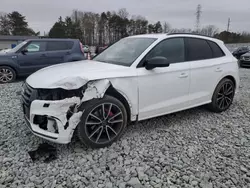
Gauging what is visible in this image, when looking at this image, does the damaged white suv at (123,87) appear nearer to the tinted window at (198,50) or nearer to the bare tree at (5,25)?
the tinted window at (198,50)

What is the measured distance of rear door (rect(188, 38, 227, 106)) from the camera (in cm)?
354

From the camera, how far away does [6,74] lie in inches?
282

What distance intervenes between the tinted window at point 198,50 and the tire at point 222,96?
650 mm

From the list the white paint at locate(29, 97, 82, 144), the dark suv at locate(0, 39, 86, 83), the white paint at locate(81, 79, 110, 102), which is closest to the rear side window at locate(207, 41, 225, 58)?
the white paint at locate(81, 79, 110, 102)

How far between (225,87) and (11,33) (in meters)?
52.8

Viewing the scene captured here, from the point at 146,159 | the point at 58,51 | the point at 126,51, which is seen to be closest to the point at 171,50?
the point at 126,51

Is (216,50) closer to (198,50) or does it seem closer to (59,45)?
(198,50)

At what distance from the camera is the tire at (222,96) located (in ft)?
13.0

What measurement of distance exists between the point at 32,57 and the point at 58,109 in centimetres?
587

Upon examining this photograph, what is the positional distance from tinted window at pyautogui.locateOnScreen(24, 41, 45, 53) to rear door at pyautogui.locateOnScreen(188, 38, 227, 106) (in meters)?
5.94

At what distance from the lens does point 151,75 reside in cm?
299

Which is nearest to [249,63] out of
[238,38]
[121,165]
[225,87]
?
[225,87]

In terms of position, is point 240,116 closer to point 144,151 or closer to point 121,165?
point 144,151

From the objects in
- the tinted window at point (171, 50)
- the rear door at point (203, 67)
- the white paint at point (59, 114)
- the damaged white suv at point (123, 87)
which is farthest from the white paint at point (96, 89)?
the rear door at point (203, 67)
